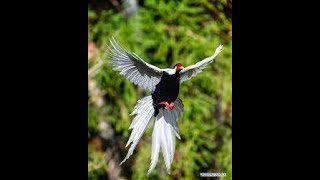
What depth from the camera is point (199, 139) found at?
3.41 m

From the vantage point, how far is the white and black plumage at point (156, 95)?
10.7 ft

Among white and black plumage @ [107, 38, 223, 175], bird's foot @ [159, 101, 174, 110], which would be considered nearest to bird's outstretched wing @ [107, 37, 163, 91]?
white and black plumage @ [107, 38, 223, 175]

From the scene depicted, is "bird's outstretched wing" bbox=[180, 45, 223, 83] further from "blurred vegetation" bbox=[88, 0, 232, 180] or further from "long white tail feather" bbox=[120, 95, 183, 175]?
"long white tail feather" bbox=[120, 95, 183, 175]

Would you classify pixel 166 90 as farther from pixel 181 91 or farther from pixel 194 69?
pixel 194 69

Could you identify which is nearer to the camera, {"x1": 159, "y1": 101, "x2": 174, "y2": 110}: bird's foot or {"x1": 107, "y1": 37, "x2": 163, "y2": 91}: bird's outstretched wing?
{"x1": 107, "y1": 37, "x2": 163, "y2": 91}: bird's outstretched wing

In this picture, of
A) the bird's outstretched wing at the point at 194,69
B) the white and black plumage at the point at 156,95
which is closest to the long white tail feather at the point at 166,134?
the white and black plumage at the point at 156,95

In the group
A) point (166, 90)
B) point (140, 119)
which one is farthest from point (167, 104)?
point (140, 119)

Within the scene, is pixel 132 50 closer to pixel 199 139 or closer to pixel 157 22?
pixel 157 22

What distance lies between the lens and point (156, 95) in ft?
11.0

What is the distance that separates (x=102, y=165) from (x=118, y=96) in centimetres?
36

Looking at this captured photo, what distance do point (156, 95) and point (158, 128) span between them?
0.18 m

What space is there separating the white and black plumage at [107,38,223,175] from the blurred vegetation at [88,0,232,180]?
3 cm

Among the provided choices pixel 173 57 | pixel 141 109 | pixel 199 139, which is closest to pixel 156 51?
pixel 173 57

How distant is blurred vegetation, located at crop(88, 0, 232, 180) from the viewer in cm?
321
